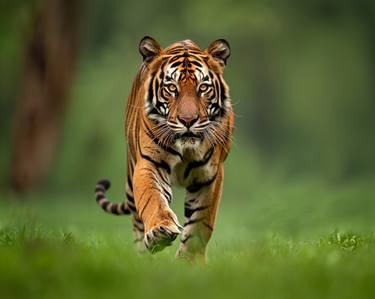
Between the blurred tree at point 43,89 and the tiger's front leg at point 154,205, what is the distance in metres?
14.0

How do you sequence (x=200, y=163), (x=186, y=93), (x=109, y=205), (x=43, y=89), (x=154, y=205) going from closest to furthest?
(x=154, y=205) < (x=186, y=93) < (x=200, y=163) < (x=109, y=205) < (x=43, y=89)

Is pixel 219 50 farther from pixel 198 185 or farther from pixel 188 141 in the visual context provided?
pixel 198 185

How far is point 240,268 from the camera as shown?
5.77 meters

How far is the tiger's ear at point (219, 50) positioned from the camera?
8.25 metres

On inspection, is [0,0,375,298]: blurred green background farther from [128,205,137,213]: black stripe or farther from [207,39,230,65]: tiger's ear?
[207,39,230,65]: tiger's ear

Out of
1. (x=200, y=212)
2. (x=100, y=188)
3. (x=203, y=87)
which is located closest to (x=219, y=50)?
(x=203, y=87)

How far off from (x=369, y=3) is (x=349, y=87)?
12.2 ft

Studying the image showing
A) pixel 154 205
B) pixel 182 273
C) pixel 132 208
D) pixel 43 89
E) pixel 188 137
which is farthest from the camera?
pixel 43 89

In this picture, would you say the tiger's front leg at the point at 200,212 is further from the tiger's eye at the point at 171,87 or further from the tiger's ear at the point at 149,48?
the tiger's ear at the point at 149,48

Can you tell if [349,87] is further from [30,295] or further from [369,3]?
[30,295]

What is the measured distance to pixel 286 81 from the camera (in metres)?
34.4

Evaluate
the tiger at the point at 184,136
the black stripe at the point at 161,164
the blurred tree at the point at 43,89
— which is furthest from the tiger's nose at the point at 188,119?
the blurred tree at the point at 43,89

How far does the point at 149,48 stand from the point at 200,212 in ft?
4.62

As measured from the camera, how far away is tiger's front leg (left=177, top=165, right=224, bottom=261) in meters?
8.21
